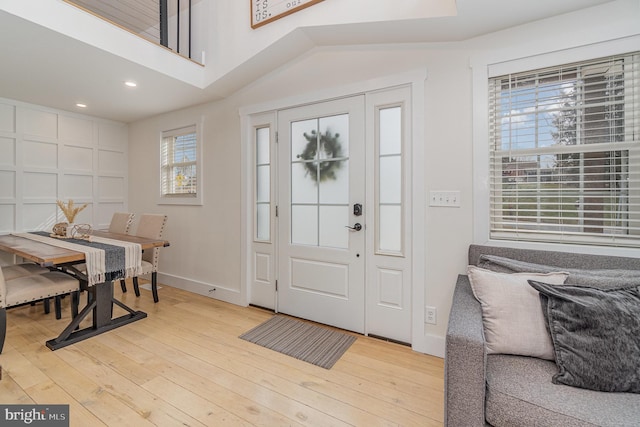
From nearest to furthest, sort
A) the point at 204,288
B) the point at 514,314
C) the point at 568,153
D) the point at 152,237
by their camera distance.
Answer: the point at 514,314 → the point at 568,153 → the point at 152,237 → the point at 204,288

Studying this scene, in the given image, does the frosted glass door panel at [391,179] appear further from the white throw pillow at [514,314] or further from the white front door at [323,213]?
the white throw pillow at [514,314]

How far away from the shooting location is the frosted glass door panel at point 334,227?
265 centimetres

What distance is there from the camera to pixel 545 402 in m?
1.08

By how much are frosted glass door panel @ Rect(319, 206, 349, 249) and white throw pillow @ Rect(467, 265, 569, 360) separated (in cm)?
130

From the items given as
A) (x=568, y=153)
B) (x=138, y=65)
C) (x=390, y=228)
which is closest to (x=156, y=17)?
(x=138, y=65)

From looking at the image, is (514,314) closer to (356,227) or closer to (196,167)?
(356,227)

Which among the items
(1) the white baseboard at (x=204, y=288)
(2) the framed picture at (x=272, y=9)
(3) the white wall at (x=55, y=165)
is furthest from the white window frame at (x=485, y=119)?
(3) the white wall at (x=55, y=165)

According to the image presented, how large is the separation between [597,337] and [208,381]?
208 centimetres

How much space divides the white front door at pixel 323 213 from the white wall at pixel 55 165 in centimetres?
307

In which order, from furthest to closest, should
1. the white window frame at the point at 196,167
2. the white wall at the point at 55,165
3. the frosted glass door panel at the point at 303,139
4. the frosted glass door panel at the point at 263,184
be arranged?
the white window frame at the point at 196,167, the white wall at the point at 55,165, the frosted glass door panel at the point at 263,184, the frosted glass door panel at the point at 303,139

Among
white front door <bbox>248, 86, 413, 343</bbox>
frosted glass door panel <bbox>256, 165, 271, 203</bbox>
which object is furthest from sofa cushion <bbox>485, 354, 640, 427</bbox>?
frosted glass door panel <bbox>256, 165, 271, 203</bbox>

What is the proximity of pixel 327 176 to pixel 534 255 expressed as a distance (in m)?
1.68

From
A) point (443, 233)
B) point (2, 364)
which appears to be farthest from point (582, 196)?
point (2, 364)

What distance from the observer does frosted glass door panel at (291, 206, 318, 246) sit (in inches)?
111
